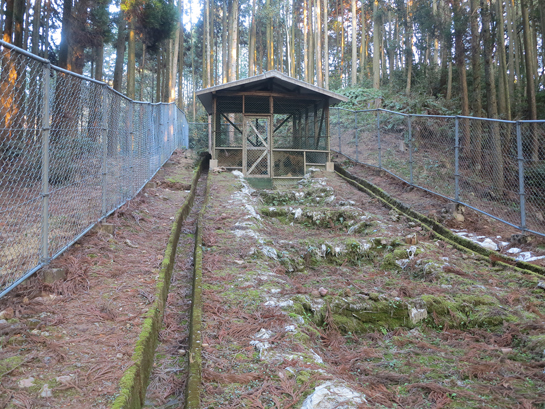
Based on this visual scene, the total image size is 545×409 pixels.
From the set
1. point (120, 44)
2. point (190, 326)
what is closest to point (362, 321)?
point (190, 326)

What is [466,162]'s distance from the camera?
42.1 ft

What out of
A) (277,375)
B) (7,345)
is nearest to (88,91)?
(7,345)

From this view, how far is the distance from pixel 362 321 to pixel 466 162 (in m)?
9.90

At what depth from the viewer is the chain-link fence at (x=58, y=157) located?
400 cm

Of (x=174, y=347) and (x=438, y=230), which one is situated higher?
(x=438, y=230)

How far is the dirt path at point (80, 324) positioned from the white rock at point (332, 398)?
134 centimetres

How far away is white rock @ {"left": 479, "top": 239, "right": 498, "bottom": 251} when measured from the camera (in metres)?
7.22

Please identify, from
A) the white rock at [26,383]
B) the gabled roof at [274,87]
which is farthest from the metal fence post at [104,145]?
the gabled roof at [274,87]

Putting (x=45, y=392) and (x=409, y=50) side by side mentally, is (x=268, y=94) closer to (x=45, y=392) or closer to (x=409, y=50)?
(x=45, y=392)

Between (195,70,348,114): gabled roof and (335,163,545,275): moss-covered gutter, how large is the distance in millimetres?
4237

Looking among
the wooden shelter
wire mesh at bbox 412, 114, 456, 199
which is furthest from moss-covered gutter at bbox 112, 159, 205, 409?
the wooden shelter

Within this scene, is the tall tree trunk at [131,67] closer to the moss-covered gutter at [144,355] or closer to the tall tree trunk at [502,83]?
the moss-covered gutter at [144,355]

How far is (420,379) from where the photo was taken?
3561 millimetres

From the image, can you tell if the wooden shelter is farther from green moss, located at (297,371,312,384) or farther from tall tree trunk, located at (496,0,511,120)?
green moss, located at (297,371,312,384)
